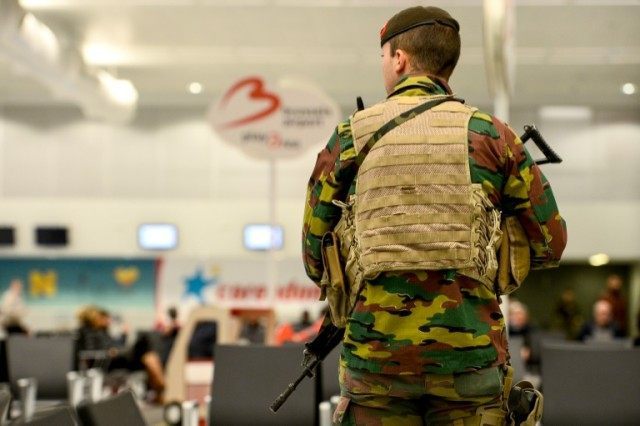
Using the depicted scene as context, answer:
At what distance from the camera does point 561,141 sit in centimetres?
1702

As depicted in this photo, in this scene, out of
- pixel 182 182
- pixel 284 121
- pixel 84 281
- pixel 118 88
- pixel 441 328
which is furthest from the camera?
pixel 84 281

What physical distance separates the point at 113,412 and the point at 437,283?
116 cm

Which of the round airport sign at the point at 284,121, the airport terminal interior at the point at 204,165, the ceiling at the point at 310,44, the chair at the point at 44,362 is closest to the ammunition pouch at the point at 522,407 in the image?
the airport terminal interior at the point at 204,165

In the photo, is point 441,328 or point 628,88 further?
point 628,88

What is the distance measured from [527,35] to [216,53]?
4146 millimetres

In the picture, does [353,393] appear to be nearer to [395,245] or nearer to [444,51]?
[395,245]

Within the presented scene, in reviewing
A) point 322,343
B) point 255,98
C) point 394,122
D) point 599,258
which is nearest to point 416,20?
point 394,122

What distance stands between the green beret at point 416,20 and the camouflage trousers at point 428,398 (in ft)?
2.33

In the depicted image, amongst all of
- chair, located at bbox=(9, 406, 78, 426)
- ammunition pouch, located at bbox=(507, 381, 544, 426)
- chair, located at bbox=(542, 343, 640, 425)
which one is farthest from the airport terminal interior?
ammunition pouch, located at bbox=(507, 381, 544, 426)

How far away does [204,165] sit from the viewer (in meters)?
17.1

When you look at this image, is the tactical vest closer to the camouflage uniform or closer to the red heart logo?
the camouflage uniform

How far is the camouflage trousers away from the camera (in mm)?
1857

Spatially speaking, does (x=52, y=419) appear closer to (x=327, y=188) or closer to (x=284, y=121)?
(x=327, y=188)

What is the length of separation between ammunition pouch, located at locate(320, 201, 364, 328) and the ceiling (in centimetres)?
829
